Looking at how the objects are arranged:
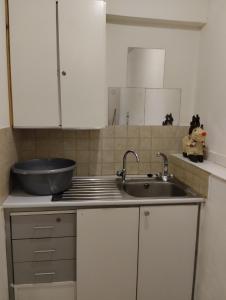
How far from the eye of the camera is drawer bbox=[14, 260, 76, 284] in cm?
159

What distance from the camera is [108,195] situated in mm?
1682

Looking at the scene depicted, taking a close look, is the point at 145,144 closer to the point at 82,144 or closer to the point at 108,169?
the point at 108,169

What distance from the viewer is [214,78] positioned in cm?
186

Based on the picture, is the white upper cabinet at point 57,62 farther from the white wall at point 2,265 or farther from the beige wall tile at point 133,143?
the white wall at point 2,265

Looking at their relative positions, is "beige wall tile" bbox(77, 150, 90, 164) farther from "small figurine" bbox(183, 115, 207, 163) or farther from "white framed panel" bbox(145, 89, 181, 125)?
"small figurine" bbox(183, 115, 207, 163)

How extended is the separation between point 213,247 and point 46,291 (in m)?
1.12

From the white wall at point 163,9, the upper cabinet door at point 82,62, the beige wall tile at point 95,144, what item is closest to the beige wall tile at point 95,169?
the beige wall tile at point 95,144

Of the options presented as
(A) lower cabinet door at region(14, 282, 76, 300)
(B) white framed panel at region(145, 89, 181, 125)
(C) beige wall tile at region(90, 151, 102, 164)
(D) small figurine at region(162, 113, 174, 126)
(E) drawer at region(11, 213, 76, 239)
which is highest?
(B) white framed panel at region(145, 89, 181, 125)

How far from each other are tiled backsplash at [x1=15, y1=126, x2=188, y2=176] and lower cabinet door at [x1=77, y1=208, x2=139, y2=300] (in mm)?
590

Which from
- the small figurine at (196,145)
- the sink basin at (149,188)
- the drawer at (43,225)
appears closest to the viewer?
the drawer at (43,225)

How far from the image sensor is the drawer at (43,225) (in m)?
1.54

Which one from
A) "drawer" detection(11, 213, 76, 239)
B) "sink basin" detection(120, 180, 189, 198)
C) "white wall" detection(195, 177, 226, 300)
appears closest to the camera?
"white wall" detection(195, 177, 226, 300)

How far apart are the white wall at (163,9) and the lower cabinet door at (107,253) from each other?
148cm

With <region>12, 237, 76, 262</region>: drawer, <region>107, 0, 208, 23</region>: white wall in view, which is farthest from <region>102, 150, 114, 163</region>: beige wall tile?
<region>107, 0, 208, 23</region>: white wall
